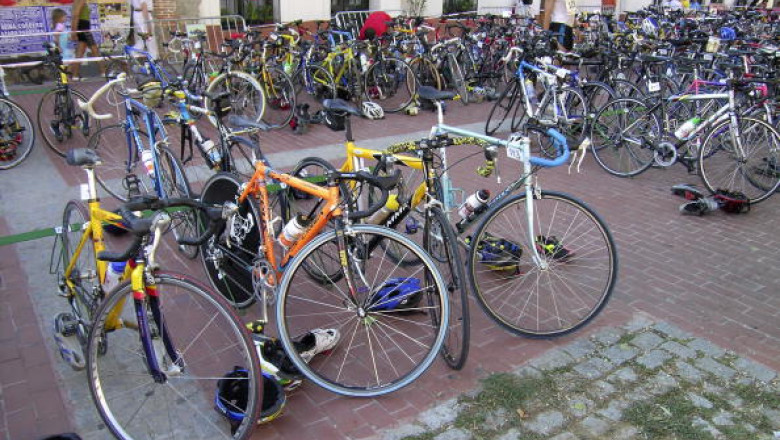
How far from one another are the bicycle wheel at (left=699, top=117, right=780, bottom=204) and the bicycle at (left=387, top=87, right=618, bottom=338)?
97.7 inches

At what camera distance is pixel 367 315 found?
3420mm

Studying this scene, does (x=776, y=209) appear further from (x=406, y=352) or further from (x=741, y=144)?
(x=406, y=352)

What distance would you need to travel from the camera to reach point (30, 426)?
3090mm

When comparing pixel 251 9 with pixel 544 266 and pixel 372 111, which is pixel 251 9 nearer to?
pixel 372 111

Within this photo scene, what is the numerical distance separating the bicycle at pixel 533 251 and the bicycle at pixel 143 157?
6.49 ft

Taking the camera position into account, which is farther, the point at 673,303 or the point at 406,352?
the point at 673,303

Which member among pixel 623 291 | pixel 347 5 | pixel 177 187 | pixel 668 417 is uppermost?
pixel 347 5

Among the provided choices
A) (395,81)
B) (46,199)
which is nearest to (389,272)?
(46,199)

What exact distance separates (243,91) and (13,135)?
2754 mm

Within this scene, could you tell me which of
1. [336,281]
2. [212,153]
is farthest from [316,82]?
[336,281]

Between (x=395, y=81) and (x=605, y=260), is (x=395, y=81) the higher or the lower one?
the higher one

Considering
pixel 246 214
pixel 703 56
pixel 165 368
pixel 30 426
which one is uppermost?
pixel 703 56

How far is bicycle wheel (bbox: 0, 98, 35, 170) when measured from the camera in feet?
21.5

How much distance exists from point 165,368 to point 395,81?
25.1 ft
